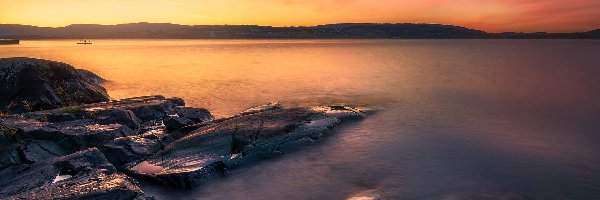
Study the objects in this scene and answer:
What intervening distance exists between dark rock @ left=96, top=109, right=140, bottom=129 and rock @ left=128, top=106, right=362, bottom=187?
10.7 feet

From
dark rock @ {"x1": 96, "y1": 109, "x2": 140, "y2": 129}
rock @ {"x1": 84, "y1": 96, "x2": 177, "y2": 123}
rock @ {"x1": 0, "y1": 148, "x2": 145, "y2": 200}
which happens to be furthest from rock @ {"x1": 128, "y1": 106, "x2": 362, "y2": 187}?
rock @ {"x1": 84, "y1": 96, "x2": 177, "y2": 123}

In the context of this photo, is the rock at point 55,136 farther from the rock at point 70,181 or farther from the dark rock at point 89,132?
the rock at point 70,181

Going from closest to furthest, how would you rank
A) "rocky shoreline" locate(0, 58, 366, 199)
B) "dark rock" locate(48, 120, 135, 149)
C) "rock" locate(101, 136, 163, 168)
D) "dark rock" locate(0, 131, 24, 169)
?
"rocky shoreline" locate(0, 58, 366, 199) < "dark rock" locate(0, 131, 24, 169) < "rock" locate(101, 136, 163, 168) < "dark rock" locate(48, 120, 135, 149)

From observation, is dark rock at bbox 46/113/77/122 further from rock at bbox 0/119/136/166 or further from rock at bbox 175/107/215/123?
rock at bbox 175/107/215/123

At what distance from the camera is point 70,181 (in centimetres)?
1070

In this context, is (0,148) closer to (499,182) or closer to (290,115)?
(290,115)

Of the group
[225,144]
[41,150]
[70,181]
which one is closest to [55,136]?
[41,150]

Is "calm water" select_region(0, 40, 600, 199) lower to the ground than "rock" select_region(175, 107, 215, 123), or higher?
lower

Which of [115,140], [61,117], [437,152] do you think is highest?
[61,117]

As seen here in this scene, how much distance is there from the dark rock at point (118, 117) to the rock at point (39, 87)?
532 cm

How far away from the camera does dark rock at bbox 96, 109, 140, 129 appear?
1786cm

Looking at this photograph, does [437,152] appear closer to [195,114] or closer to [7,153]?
[195,114]

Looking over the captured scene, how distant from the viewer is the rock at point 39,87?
847 inches

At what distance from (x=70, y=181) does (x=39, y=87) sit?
1476cm
